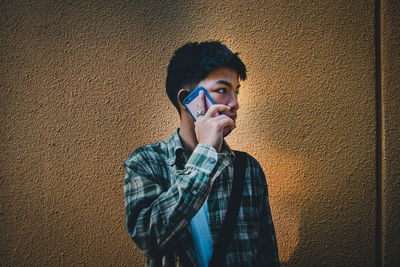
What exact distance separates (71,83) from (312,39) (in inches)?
64.0

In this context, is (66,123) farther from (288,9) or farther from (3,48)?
(288,9)

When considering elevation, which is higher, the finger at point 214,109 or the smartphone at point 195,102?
the smartphone at point 195,102

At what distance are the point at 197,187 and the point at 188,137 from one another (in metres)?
0.39

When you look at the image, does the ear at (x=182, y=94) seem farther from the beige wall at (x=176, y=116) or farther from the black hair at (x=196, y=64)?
the beige wall at (x=176, y=116)

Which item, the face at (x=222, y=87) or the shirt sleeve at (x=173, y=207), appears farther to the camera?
the face at (x=222, y=87)

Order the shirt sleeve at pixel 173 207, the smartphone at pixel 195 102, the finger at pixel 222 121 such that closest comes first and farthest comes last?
the shirt sleeve at pixel 173 207 → the finger at pixel 222 121 → the smartphone at pixel 195 102

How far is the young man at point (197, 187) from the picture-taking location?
26.4 inches

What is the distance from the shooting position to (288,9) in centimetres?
123

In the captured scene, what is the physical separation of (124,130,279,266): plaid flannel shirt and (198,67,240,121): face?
0.78ft

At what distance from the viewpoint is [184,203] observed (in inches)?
25.7

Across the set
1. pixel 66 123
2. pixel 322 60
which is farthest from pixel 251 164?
pixel 66 123

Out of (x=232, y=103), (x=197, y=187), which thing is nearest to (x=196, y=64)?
(x=232, y=103)

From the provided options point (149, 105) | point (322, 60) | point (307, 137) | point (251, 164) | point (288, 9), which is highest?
point (288, 9)

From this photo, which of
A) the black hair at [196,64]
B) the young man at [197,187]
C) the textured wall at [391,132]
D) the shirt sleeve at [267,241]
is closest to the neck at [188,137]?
the young man at [197,187]
